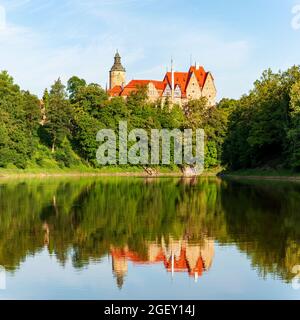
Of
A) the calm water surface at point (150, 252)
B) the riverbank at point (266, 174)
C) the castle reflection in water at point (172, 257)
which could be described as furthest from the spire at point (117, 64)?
the castle reflection in water at point (172, 257)

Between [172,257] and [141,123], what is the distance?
2881 inches

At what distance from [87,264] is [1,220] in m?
9.38

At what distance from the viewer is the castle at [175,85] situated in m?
120

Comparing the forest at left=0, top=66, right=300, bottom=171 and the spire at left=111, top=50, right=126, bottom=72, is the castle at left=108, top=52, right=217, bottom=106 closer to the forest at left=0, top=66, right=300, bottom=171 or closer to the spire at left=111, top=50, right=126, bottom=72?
the spire at left=111, top=50, right=126, bottom=72

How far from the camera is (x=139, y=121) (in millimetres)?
89125

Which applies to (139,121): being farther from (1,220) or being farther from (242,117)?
(1,220)

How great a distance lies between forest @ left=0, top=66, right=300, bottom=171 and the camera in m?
64.6

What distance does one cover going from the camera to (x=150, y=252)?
662 inches

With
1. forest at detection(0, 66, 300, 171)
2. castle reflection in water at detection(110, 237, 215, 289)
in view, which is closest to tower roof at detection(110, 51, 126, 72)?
forest at detection(0, 66, 300, 171)

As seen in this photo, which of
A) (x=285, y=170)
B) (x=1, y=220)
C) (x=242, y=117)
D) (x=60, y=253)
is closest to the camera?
(x=60, y=253)

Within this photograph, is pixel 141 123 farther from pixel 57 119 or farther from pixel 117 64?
pixel 117 64

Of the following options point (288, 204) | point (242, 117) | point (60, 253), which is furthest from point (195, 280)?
point (242, 117)

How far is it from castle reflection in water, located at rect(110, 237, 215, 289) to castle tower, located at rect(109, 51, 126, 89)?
111 metres

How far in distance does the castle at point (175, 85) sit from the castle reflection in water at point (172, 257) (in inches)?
3928
